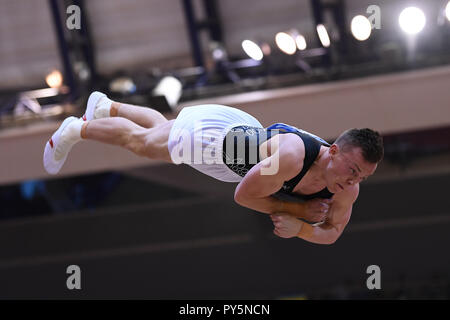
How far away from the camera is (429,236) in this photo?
762 cm

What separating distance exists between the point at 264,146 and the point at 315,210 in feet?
1.50

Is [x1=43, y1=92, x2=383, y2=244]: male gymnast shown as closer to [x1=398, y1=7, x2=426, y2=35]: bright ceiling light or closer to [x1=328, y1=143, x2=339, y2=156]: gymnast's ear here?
[x1=328, y1=143, x2=339, y2=156]: gymnast's ear

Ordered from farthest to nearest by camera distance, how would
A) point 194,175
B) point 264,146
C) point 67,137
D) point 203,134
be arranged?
point 194,175, point 67,137, point 203,134, point 264,146

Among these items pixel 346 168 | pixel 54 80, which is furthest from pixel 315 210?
pixel 54 80

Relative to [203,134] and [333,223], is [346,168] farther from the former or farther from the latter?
[203,134]

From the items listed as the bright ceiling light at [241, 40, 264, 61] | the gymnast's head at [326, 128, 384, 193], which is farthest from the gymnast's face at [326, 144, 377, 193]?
the bright ceiling light at [241, 40, 264, 61]

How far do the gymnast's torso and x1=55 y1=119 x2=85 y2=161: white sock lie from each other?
917 millimetres

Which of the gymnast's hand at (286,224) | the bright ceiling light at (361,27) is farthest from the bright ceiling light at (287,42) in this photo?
the gymnast's hand at (286,224)

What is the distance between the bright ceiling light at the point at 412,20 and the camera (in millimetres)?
5949

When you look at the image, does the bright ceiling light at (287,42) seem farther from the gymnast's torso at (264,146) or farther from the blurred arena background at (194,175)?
the gymnast's torso at (264,146)

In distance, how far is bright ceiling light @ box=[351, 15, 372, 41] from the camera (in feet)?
19.9

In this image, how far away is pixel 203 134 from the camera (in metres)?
3.30
